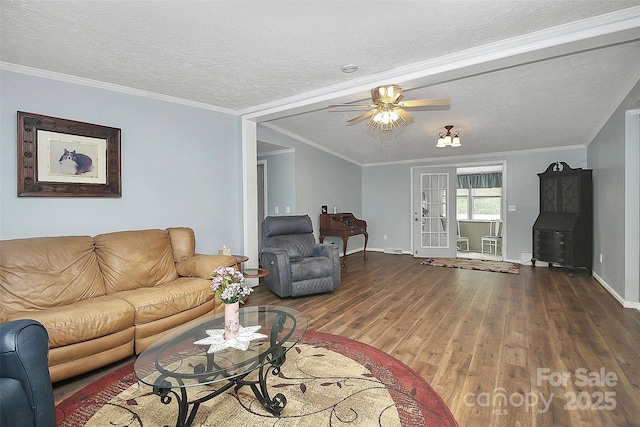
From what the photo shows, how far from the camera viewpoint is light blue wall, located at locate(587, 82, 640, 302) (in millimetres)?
3444

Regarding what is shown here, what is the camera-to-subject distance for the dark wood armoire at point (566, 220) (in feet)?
16.1

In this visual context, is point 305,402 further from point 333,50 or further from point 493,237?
point 493,237

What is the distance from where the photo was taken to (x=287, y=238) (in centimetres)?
453

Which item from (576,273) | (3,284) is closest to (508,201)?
(576,273)

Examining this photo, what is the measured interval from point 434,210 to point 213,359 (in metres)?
6.26

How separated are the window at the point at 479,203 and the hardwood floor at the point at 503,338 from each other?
4.70m

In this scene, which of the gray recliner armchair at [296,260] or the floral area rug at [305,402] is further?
the gray recliner armchair at [296,260]

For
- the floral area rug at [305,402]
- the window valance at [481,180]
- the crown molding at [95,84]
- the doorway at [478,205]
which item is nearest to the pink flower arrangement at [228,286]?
the floral area rug at [305,402]

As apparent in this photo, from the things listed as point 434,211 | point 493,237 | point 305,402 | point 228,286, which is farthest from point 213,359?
point 493,237

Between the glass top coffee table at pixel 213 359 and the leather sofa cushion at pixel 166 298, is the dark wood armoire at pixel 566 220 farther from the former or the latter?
the leather sofa cushion at pixel 166 298

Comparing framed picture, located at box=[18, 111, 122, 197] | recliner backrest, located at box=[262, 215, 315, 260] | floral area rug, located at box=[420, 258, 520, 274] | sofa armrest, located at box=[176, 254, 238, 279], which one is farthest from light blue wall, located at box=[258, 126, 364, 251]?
sofa armrest, located at box=[176, 254, 238, 279]

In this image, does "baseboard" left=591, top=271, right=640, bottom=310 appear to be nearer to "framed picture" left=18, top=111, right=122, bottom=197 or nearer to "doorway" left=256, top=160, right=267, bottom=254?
"doorway" left=256, top=160, right=267, bottom=254

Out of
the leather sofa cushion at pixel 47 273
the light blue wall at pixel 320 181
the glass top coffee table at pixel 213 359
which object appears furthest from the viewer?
the light blue wall at pixel 320 181

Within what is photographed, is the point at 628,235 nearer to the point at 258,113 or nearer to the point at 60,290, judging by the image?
the point at 258,113
